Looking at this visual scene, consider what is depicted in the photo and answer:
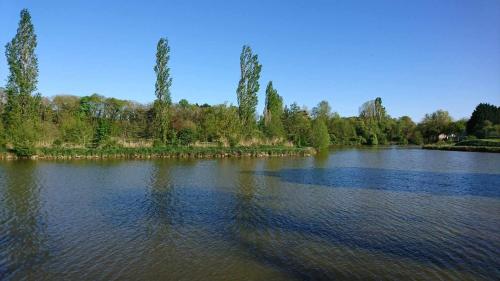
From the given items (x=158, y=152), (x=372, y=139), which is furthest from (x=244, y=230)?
(x=372, y=139)

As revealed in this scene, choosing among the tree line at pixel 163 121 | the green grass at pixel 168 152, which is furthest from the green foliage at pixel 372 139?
the green grass at pixel 168 152

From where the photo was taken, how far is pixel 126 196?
59.2ft

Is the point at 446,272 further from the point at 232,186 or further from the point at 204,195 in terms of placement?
the point at 232,186

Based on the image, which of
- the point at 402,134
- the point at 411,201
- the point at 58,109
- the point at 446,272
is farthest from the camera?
the point at 402,134

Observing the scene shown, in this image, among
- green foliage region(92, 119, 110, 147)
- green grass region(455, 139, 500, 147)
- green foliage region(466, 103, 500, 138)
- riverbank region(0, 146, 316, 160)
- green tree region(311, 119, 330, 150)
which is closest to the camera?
riverbank region(0, 146, 316, 160)

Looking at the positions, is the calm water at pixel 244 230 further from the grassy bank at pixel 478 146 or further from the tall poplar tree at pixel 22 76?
the grassy bank at pixel 478 146

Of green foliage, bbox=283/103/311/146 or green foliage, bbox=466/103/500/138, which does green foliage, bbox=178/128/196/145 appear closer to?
green foliage, bbox=283/103/311/146

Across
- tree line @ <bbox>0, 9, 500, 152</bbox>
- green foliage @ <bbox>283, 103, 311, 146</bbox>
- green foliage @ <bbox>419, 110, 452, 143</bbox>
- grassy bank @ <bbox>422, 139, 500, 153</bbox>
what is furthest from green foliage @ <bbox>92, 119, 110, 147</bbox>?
green foliage @ <bbox>419, 110, 452, 143</bbox>

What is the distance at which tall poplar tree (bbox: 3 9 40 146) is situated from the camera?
128 ft

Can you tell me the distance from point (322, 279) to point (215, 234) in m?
4.62

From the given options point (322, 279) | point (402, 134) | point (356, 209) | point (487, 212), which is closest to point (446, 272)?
point (322, 279)

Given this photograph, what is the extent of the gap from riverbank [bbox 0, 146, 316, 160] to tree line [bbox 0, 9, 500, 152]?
202cm

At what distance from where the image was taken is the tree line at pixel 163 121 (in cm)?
3947

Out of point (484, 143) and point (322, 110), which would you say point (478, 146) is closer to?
point (484, 143)
